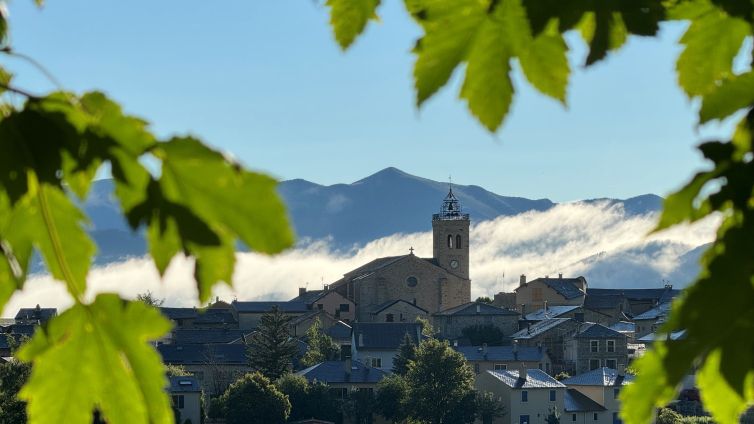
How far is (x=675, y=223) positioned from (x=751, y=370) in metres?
0.20

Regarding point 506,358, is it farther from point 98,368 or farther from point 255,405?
point 98,368

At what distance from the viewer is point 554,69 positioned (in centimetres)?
154

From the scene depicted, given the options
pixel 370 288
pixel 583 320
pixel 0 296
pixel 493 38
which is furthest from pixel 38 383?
pixel 370 288

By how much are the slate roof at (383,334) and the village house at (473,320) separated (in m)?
3.37

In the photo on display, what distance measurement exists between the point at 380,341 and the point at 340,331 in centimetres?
306

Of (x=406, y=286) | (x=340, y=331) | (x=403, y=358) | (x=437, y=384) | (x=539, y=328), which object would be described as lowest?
(x=437, y=384)

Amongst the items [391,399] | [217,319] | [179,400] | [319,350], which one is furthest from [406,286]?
[179,400]

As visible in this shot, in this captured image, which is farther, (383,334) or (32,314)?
(32,314)

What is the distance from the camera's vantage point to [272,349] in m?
52.8

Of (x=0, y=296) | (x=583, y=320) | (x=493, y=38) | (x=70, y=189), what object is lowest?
(x=0, y=296)

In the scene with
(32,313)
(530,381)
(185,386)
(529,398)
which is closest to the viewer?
(185,386)

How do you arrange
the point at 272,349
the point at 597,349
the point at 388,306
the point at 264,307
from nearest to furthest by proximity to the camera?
the point at 272,349, the point at 597,349, the point at 388,306, the point at 264,307

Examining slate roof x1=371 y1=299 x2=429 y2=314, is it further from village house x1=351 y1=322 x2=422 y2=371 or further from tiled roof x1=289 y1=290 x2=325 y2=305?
village house x1=351 y1=322 x2=422 y2=371

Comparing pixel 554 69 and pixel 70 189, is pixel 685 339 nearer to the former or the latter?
pixel 554 69
